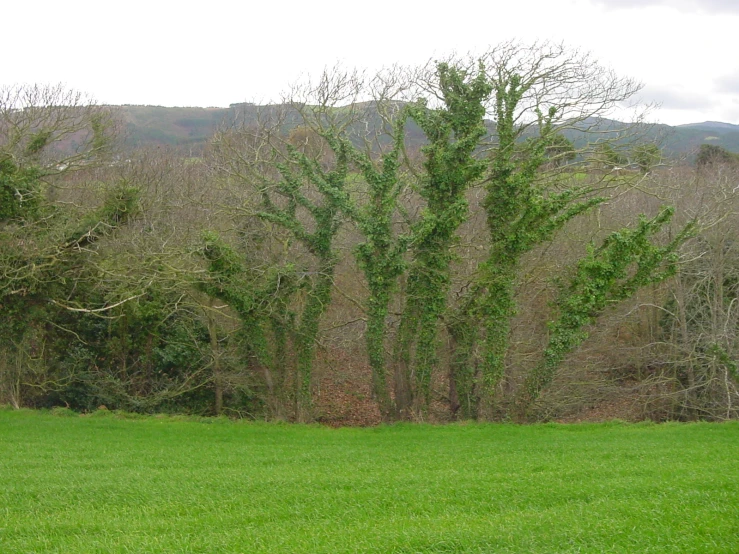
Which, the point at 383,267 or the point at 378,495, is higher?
the point at 383,267

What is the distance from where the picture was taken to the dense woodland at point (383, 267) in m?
18.3

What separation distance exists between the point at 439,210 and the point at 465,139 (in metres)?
2.12

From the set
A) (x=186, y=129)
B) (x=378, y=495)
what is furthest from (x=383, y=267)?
(x=186, y=129)

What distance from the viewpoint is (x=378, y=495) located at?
8367 millimetres

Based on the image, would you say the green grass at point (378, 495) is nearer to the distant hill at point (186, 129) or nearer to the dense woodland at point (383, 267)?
the dense woodland at point (383, 267)

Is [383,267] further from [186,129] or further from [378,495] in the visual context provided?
[186,129]

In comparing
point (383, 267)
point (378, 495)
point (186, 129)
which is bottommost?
point (378, 495)

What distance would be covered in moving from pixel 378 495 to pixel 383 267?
35.0 ft

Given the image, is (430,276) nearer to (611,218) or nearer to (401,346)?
(401,346)

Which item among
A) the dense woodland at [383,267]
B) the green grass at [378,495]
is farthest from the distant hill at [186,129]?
the green grass at [378,495]

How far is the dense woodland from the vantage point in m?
18.3

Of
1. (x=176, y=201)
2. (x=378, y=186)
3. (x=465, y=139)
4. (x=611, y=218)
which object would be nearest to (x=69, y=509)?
(x=378, y=186)

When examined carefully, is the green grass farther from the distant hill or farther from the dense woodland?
the distant hill

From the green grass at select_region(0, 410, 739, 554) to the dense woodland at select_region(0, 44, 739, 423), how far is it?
5317 mm
